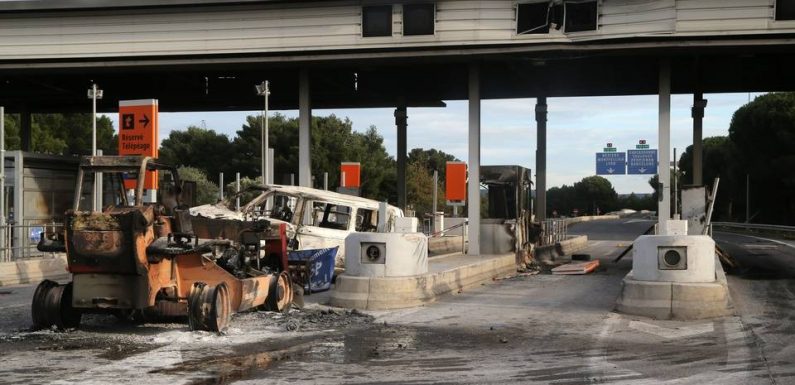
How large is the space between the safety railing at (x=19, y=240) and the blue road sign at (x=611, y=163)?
28.4 meters

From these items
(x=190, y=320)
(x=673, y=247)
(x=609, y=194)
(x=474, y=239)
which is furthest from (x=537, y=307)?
(x=609, y=194)

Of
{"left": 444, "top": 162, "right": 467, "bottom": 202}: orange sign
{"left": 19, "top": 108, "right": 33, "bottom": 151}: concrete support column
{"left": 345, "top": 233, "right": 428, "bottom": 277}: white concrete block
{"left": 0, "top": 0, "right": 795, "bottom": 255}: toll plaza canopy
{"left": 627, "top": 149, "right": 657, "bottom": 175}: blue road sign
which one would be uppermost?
{"left": 0, "top": 0, "right": 795, "bottom": 255}: toll plaza canopy

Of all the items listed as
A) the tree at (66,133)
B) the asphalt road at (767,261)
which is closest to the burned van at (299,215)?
the asphalt road at (767,261)

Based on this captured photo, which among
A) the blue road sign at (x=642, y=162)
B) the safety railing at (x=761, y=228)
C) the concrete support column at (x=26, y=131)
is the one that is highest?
A: the concrete support column at (x=26, y=131)

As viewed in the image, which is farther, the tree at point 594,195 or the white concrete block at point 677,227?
the tree at point 594,195

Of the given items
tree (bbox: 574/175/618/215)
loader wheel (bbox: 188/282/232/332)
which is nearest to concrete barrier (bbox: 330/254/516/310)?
loader wheel (bbox: 188/282/232/332)

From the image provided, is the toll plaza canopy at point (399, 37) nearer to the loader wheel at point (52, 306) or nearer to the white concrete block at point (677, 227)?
the white concrete block at point (677, 227)

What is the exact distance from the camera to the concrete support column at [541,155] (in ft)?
102

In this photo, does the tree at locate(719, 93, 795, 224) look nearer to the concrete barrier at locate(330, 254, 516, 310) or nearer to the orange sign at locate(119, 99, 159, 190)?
the orange sign at locate(119, 99, 159, 190)

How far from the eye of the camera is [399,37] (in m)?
22.9

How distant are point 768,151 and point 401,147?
39.9 meters

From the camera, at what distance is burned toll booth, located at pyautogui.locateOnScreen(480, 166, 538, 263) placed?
23.3m

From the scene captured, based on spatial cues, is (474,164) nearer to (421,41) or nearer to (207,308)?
(421,41)

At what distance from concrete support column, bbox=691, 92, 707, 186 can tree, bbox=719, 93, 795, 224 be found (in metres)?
31.6
